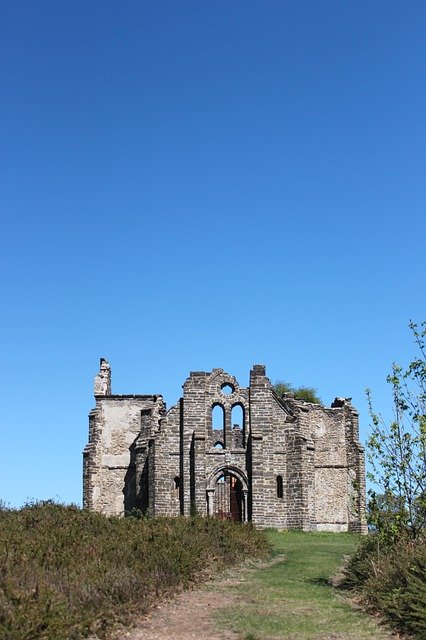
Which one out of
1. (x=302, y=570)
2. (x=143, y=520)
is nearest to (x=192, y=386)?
(x=143, y=520)

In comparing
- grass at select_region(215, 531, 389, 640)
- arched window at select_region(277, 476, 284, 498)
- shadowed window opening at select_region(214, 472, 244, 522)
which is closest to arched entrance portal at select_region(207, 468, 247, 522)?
shadowed window opening at select_region(214, 472, 244, 522)

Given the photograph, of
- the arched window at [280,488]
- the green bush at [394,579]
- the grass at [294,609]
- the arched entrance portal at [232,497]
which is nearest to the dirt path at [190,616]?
the grass at [294,609]

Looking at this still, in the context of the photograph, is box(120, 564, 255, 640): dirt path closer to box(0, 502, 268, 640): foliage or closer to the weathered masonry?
box(0, 502, 268, 640): foliage

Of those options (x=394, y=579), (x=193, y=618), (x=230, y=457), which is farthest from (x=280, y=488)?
(x=193, y=618)

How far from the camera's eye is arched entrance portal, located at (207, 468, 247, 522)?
38688mm

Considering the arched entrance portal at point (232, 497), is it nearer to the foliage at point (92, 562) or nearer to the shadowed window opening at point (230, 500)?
the shadowed window opening at point (230, 500)

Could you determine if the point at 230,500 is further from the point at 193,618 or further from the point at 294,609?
the point at 193,618

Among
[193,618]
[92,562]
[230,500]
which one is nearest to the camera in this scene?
[193,618]

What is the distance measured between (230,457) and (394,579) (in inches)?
943

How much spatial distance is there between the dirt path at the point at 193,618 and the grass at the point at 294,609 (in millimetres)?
154

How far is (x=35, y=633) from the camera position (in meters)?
11.1

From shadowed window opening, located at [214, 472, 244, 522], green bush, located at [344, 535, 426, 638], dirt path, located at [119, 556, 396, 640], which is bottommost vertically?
dirt path, located at [119, 556, 396, 640]

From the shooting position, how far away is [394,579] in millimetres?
15383

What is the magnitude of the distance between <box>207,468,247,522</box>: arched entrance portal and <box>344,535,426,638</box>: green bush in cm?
1870
